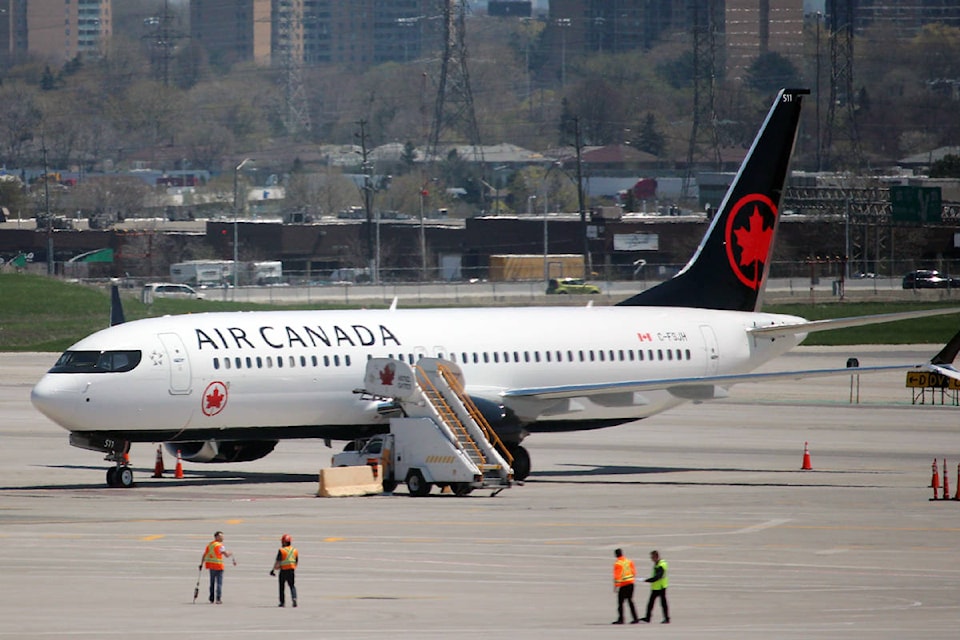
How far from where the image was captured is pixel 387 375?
131 feet

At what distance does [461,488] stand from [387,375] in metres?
3.34

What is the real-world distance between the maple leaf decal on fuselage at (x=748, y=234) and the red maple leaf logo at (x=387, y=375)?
42.4 ft

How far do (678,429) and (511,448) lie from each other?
1471 cm

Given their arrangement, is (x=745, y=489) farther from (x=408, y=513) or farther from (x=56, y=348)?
(x=56, y=348)

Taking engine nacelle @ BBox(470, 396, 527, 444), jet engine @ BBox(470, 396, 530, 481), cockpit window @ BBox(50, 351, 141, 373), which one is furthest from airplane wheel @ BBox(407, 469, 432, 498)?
cockpit window @ BBox(50, 351, 141, 373)

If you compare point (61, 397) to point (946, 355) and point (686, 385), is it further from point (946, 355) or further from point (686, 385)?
point (946, 355)

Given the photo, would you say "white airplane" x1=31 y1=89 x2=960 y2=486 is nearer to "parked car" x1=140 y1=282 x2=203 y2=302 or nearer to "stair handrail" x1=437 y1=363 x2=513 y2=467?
"stair handrail" x1=437 y1=363 x2=513 y2=467

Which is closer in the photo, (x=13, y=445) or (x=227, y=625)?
(x=227, y=625)

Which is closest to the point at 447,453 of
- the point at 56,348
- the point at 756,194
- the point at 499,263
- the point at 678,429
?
the point at 756,194

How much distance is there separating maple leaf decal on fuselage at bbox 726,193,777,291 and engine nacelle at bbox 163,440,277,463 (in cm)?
1518

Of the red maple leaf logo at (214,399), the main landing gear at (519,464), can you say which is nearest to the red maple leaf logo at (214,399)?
the red maple leaf logo at (214,399)

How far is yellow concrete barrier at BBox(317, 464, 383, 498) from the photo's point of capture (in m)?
38.5

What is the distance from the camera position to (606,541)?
31375mm

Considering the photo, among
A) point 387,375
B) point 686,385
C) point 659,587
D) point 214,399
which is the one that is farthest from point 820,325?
point 659,587
